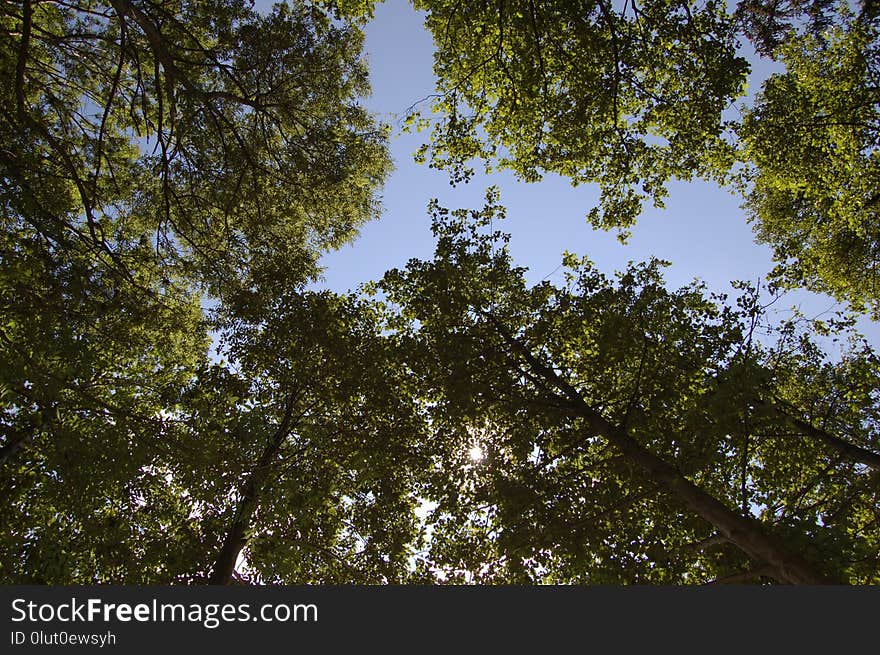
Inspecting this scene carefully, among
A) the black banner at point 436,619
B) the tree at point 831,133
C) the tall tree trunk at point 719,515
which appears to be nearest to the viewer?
the black banner at point 436,619

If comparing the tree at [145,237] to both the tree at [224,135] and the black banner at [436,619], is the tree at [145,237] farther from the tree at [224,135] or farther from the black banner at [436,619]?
the black banner at [436,619]

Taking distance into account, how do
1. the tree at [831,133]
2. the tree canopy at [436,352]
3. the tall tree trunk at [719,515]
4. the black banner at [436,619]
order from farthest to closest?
1. the tree at [831,133]
2. the tree canopy at [436,352]
3. the tall tree trunk at [719,515]
4. the black banner at [436,619]

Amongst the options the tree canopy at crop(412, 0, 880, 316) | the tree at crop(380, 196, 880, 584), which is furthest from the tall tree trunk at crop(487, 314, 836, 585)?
the tree canopy at crop(412, 0, 880, 316)

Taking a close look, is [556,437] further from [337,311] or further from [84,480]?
[84,480]

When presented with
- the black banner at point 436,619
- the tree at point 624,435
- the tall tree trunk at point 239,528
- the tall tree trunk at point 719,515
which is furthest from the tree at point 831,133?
the tall tree trunk at point 239,528

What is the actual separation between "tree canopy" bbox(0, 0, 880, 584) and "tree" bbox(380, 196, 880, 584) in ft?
0.18

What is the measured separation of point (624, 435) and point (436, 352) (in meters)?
3.72

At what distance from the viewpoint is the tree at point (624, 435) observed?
6.24 m

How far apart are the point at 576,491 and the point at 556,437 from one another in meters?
1.22

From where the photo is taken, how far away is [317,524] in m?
9.24

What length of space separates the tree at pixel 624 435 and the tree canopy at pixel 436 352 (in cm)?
6

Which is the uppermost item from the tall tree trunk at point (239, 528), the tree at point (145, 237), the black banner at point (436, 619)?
the tree at point (145, 237)

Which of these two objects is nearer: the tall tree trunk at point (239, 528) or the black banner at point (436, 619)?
the black banner at point (436, 619)

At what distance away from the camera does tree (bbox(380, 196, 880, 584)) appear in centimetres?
624
